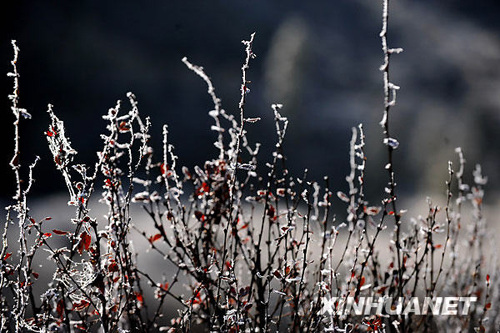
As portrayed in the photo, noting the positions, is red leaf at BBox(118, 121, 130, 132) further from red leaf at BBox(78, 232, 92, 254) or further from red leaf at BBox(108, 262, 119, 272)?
red leaf at BBox(108, 262, 119, 272)

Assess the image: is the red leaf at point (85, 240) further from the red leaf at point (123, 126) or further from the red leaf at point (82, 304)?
the red leaf at point (123, 126)

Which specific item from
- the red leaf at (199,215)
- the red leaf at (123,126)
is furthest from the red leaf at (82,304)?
the red leaf at (123,126)

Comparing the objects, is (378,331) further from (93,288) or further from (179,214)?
(93,288)

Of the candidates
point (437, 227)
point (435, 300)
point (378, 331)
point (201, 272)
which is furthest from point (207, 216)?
point (435, 300)

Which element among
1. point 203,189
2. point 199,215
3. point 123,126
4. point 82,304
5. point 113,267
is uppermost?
point 123,126

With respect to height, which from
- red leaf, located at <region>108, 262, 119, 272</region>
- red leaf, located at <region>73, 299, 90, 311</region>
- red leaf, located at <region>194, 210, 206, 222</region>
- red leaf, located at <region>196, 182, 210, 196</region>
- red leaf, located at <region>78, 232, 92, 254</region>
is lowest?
red leaf, located at <region>73, 299, 90, 311</region>

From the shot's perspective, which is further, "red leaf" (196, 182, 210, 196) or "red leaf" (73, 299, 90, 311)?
"red leaf" (196, 182, 210, 196)

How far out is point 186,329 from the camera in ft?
6.36

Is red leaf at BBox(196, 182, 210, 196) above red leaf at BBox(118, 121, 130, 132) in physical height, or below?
below

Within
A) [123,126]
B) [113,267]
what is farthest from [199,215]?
[123,126]

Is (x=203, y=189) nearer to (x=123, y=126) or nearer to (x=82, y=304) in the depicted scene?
(x=123, y=126)

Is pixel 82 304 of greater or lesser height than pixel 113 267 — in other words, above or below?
below

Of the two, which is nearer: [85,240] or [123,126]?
[85,240]

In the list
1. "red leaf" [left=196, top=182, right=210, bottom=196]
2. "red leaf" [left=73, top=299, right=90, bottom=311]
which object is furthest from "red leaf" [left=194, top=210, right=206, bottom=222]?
"red leaf" [left=73, top=299, right=90, bottom=311]
